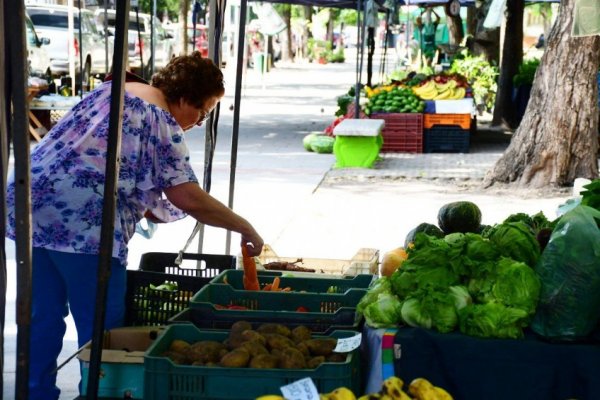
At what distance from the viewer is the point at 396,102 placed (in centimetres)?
1677

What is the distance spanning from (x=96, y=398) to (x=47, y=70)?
1778cm

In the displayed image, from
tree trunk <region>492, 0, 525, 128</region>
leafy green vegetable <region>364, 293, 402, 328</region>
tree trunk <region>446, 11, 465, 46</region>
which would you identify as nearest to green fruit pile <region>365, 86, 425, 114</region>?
tree trunk <region>492, 0, 525, 128</region>

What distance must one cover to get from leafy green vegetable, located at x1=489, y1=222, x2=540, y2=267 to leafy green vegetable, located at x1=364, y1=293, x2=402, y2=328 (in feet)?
1.67

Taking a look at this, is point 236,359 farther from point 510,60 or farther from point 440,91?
point 510,60

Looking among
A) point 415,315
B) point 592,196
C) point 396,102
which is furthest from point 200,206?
point 396,102

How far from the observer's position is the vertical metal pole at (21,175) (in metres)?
3.07

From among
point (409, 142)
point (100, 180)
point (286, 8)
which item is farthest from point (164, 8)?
point (100, 180)

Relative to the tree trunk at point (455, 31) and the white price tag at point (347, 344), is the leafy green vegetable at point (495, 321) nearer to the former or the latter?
the white price tag at point (347, 344)

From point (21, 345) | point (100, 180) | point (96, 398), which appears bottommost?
point (96, 398)

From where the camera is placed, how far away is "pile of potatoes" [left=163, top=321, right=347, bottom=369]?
3.49 metres

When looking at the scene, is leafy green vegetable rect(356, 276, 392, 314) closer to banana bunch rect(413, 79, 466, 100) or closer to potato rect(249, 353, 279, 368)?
potato rect(249, 353, 279, 368)

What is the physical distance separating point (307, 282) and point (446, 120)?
41.0 ft

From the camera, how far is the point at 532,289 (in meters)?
3.77

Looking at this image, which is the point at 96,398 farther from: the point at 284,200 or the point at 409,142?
the point at 409,142
